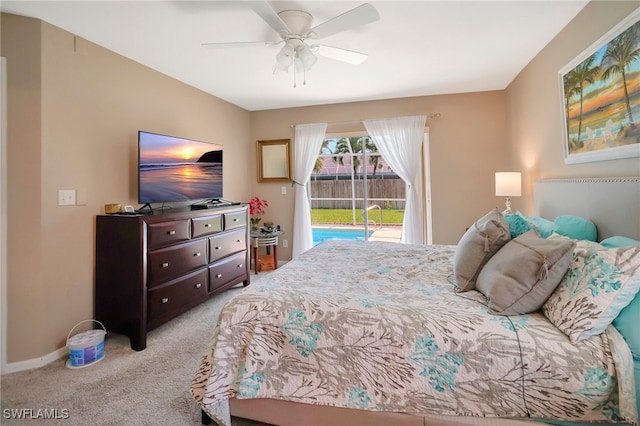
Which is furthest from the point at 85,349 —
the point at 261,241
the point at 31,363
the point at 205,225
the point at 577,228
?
the point at 577,228

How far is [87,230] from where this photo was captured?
2.44m

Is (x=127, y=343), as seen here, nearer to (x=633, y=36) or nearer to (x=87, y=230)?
(x=87, y=230)

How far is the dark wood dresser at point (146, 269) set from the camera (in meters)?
2.32

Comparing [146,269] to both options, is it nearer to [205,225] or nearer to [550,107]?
[205,225]

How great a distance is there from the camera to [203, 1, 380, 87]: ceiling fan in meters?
1.84

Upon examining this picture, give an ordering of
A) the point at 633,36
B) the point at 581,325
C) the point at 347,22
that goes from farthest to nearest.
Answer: the point at 347,22 < the point at 633,36 < the point at 581,325

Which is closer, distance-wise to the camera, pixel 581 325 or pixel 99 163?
pixel 581 325

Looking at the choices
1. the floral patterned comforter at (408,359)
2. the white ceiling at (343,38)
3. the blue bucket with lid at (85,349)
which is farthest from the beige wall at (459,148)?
the blue bucket with lid at (85,349)

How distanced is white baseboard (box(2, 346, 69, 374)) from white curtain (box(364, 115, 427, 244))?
150 inches

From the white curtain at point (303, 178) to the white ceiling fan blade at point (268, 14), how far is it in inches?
94.2

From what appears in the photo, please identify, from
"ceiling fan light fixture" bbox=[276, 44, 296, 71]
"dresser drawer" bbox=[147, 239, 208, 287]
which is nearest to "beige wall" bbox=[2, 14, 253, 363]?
"dresser drawer" bbox=[147, 239, 208, 287]

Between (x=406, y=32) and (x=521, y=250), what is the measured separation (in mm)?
1941

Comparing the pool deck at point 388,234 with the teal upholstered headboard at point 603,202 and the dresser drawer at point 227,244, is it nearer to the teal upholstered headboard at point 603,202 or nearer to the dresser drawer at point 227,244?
the dresser drawer at point 227,244

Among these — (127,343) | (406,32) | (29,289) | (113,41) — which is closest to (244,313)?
(127,343)
